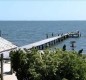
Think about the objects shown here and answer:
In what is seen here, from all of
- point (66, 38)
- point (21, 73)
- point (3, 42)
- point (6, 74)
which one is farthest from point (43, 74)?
point (66, 38)

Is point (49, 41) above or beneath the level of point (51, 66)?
beneath

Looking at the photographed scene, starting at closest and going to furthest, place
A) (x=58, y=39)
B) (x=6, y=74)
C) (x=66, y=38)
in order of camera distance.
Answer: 1. (x=6, y=74)
2. (x=58, y=39)
3. (x=66, y=38)

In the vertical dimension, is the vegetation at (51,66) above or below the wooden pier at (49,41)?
above

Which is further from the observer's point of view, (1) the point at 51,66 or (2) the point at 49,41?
(2) the point at 49,41

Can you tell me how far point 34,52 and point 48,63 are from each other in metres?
1.39

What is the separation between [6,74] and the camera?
27672 mm

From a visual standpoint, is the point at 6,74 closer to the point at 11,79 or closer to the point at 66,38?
the point at 11,79

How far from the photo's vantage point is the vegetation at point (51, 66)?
63.4ft

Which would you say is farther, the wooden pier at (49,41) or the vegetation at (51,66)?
the wooden pier at (49,41)

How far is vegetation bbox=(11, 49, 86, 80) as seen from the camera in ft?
63.4

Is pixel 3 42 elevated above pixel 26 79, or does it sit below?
above

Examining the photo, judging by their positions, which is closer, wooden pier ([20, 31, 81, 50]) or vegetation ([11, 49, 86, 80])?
vegetation ([11, 49, 86, 80])

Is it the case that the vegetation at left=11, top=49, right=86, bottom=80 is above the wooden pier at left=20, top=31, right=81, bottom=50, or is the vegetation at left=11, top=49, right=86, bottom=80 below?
above

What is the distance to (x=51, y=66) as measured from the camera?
63.6 feet
